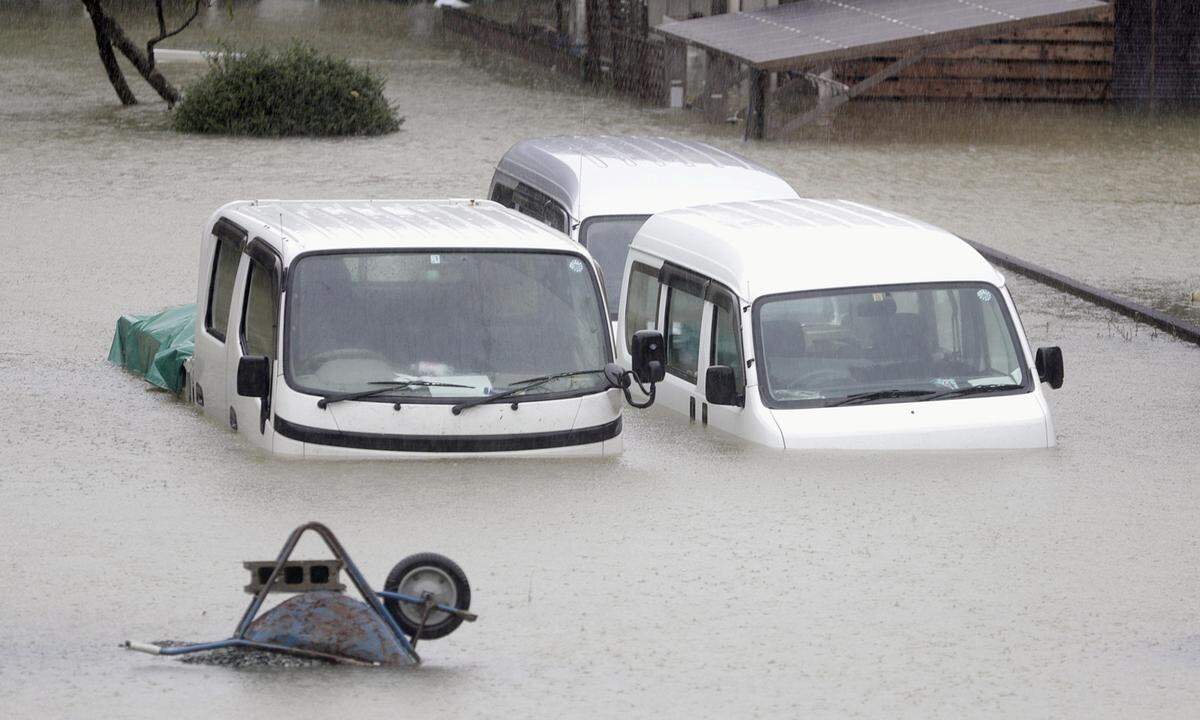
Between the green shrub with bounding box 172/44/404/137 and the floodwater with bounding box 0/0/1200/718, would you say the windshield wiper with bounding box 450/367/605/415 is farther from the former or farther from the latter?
the green shrub with bounding box 172/44/404/137

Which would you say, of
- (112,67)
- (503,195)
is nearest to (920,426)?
(503,195)

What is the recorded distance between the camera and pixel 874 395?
10.5 meters

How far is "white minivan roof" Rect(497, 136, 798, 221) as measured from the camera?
13.4 m

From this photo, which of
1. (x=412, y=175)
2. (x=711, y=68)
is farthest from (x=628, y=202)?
(x=711, y=68)

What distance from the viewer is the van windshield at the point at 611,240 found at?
13.2 metres

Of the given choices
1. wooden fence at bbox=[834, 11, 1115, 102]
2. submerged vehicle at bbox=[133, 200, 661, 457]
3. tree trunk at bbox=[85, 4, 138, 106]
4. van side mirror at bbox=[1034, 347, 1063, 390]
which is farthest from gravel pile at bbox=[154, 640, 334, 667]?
wooden fence at bbox=[834, 11, 1115, 102]

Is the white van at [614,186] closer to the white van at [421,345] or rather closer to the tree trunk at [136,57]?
the white van at [421,345]

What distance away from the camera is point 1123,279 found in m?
18.9

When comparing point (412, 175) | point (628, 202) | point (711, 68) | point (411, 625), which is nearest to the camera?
point (411, 625)

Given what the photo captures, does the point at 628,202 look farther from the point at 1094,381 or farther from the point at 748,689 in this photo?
the point at 748,689

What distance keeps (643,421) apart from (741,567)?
312cm

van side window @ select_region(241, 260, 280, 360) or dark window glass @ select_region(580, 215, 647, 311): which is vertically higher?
van side window @ select_region(241, 260, 280, 360)

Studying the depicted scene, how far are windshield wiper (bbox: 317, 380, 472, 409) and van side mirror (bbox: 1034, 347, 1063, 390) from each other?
321cm

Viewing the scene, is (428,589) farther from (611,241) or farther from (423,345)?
(611,241)
